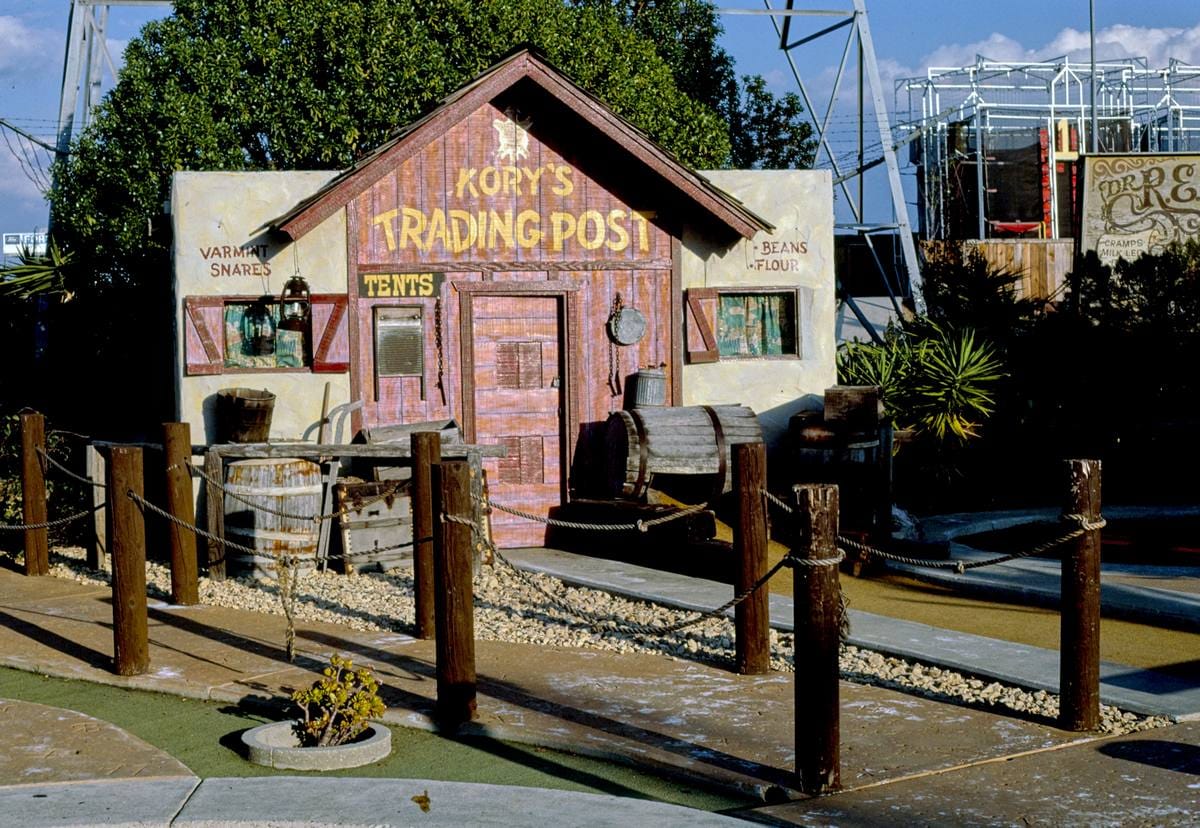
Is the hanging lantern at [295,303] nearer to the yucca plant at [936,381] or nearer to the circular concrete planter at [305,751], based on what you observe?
the yucca plant at [936,381]

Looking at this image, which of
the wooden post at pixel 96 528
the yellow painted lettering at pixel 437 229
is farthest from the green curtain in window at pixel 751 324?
the wooden post at pixel 96 528

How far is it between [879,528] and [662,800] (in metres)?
7.42

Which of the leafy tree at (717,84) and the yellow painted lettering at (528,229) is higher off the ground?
the leafy tree at (717,84)

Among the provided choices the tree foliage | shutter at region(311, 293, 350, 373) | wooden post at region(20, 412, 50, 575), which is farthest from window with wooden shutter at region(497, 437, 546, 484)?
the tree foliage

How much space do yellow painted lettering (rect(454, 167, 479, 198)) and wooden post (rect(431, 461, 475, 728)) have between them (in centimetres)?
669

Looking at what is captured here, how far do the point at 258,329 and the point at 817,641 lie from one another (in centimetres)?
Answer: 843

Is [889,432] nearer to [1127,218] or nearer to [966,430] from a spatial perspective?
[966,430]

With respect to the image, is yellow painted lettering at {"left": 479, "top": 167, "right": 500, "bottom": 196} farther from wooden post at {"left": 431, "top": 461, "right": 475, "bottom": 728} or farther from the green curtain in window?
wooden post at {"left": 431, "top": 461, "right": 475, "bottom": 728}

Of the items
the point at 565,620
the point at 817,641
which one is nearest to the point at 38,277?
the point at 565,620

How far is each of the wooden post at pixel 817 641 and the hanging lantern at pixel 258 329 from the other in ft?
26.0

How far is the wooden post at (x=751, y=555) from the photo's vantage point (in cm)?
797

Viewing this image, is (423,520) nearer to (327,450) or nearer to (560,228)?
(327,450)

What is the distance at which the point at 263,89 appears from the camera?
79.2ft

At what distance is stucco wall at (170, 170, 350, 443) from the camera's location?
43.1 ft
